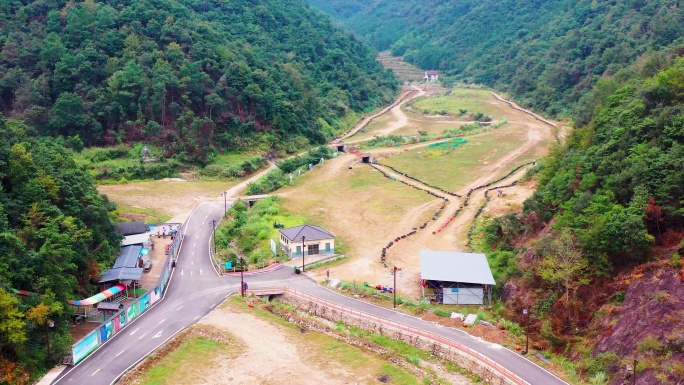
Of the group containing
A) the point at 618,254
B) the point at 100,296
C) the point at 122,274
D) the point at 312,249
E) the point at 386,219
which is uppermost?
the point at 386,219

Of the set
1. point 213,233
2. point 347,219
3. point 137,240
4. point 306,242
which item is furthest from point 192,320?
point 347,219

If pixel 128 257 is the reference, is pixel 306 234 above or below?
above

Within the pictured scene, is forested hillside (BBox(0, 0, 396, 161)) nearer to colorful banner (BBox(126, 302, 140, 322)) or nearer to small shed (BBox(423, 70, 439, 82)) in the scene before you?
colorful banner (BBox(126, 302, 140, 322))

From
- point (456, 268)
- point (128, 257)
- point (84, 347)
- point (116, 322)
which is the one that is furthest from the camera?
point (128, 257)

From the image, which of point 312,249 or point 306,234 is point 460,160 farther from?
point 312,249

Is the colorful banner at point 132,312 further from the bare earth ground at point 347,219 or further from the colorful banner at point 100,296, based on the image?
the bare earth ground at point 347,219

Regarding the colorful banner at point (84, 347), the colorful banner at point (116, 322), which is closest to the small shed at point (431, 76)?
the colorful banner at point (116, 322)

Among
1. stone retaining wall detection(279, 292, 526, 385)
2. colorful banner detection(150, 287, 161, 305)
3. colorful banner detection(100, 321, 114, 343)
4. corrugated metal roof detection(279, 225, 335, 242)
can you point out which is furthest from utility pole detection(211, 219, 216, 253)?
colorful banner detection(100, 321, 114, 343)

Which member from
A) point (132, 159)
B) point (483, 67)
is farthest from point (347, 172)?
point (483, 67)
